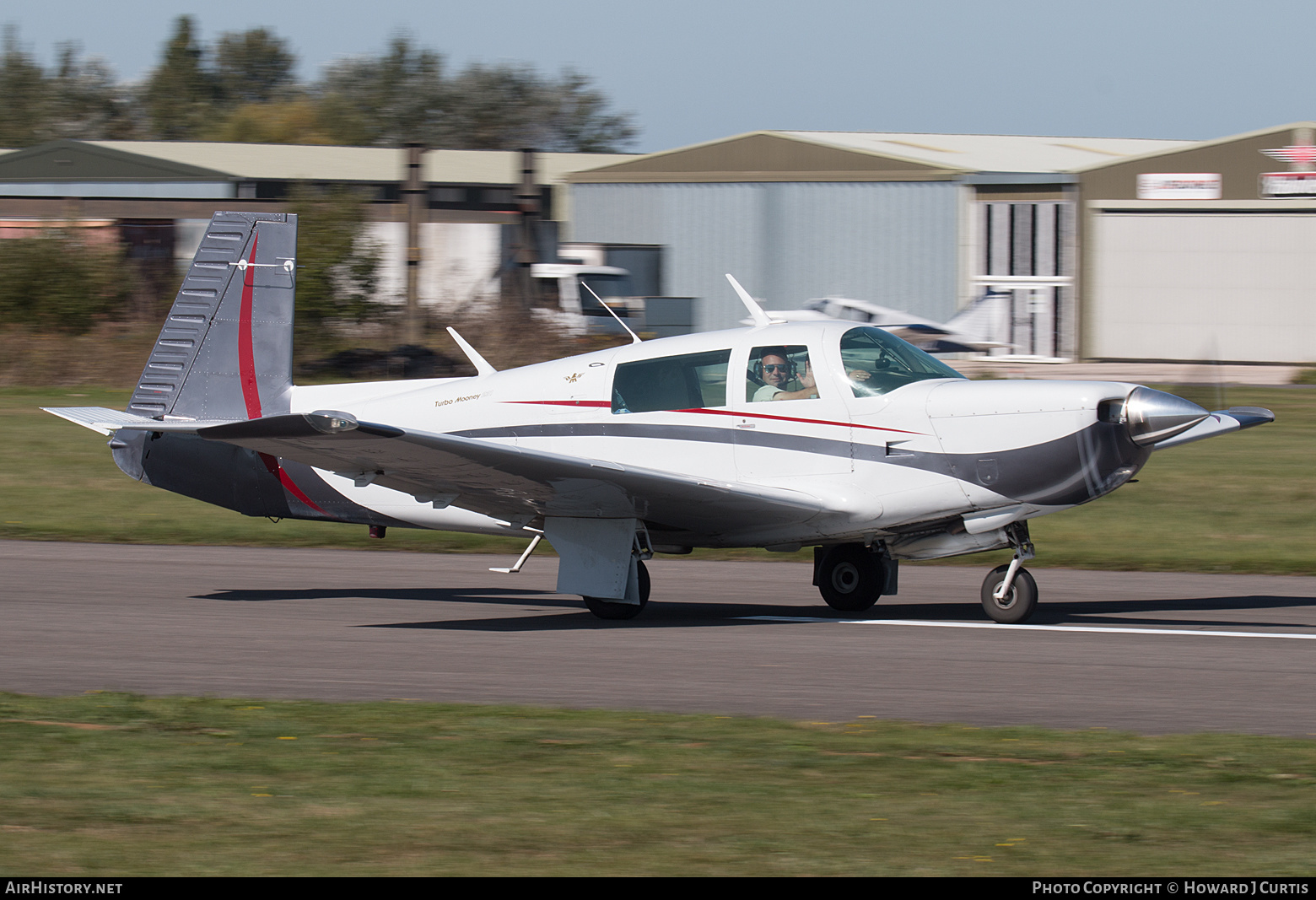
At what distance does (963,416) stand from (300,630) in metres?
4.68

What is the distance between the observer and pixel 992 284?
39969mm

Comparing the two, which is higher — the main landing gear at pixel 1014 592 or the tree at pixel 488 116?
the tree at pixel 488 116

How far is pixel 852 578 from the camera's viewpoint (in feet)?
35.6

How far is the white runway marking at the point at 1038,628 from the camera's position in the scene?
9.61m

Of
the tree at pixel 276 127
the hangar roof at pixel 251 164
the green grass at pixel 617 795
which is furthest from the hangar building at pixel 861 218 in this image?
A: the tree at pixel 276 127

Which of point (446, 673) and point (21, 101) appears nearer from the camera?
point (446, 673)

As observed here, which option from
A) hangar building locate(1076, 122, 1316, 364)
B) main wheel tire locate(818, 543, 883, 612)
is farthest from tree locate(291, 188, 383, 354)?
main wheel tire locate(818, 543, 883, 612)

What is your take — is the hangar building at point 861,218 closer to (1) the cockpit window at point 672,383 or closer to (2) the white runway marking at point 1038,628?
(2) the white runway marking at point 1038,628

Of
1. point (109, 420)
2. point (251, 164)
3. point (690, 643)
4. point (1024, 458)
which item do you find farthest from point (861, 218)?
point (690, 643)

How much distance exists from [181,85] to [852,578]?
12088cm

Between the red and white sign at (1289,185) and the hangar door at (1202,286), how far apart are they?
0.68 metres

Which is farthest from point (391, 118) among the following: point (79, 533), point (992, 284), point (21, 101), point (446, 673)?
point (446, 673)

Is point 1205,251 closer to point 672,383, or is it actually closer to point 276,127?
point 672,383

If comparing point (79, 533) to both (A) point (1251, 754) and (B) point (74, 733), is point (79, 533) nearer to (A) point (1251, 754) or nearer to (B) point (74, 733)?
(B) point (74, 733)
